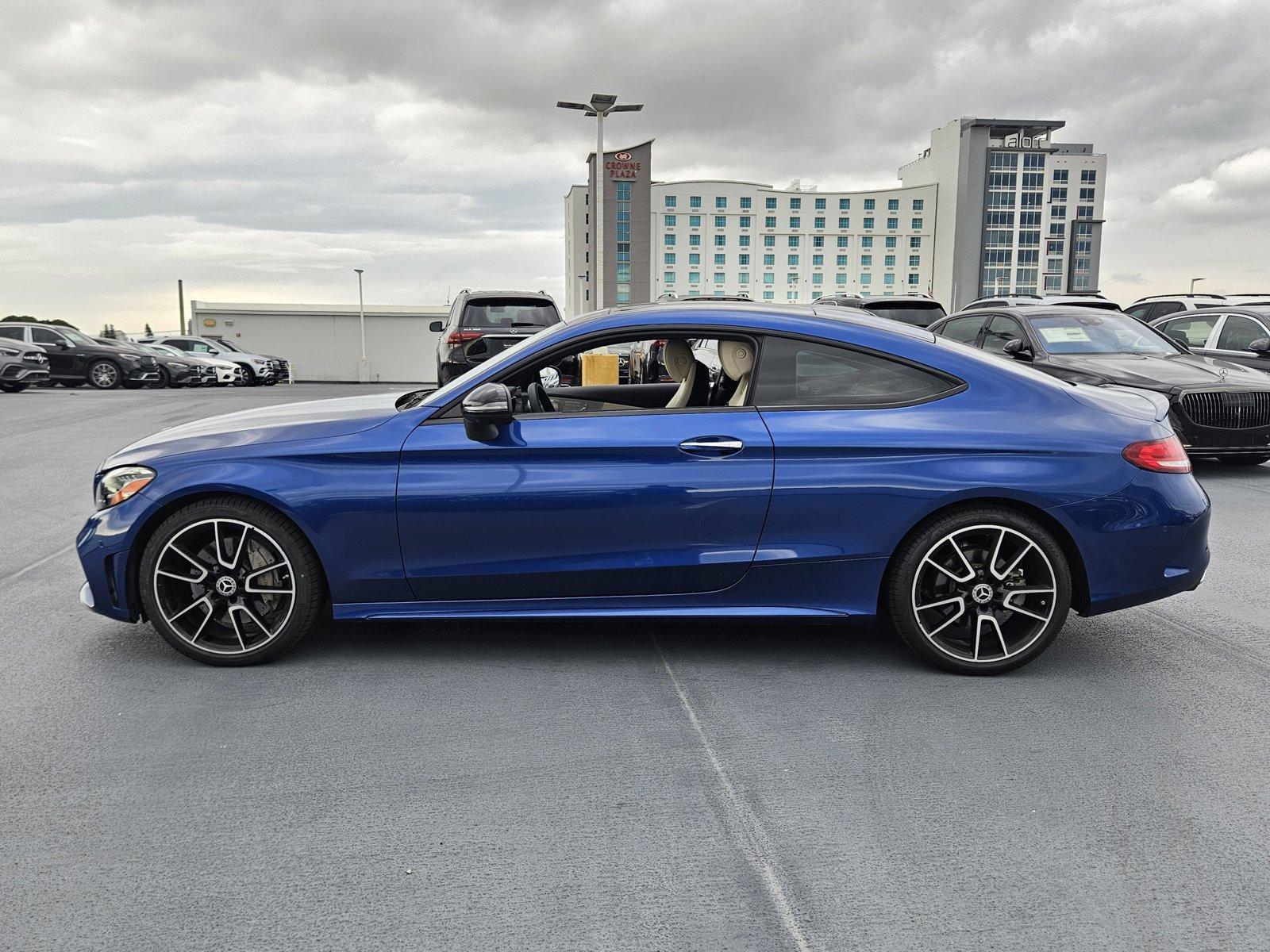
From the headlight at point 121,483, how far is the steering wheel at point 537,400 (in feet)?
4.99

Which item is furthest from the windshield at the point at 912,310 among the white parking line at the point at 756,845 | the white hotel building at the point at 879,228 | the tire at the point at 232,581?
the white hotel building at the point at 879,228

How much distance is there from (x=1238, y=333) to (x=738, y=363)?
35.7 ft

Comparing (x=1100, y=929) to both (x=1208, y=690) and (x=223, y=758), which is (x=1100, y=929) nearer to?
(x=1208, y=690)

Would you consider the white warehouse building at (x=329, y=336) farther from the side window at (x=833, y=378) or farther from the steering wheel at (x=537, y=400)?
the side window at (x=833, y=378)

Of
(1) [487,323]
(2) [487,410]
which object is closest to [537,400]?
(2) [487,410]

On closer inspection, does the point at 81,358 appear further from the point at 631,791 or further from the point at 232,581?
the point at 631,791

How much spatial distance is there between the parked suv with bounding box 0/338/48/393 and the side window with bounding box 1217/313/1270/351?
73.0ft

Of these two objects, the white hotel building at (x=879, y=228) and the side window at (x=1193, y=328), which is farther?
the white hotel building at (x=879, y=228)

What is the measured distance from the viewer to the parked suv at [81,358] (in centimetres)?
2662

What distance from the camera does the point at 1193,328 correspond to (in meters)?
13.3

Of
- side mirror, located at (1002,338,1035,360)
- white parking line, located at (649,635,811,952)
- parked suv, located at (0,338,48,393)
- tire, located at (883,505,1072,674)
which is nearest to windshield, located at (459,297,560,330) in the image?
side mirror, located at (1002,338,1035,360)

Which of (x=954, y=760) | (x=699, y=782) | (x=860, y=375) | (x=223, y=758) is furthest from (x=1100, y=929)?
(x=223, y=758)

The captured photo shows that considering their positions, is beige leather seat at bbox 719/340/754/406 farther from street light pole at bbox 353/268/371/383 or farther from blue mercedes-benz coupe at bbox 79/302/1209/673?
street light pole at bbox 353/268/371/383

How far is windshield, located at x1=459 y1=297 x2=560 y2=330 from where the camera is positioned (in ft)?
46.5
